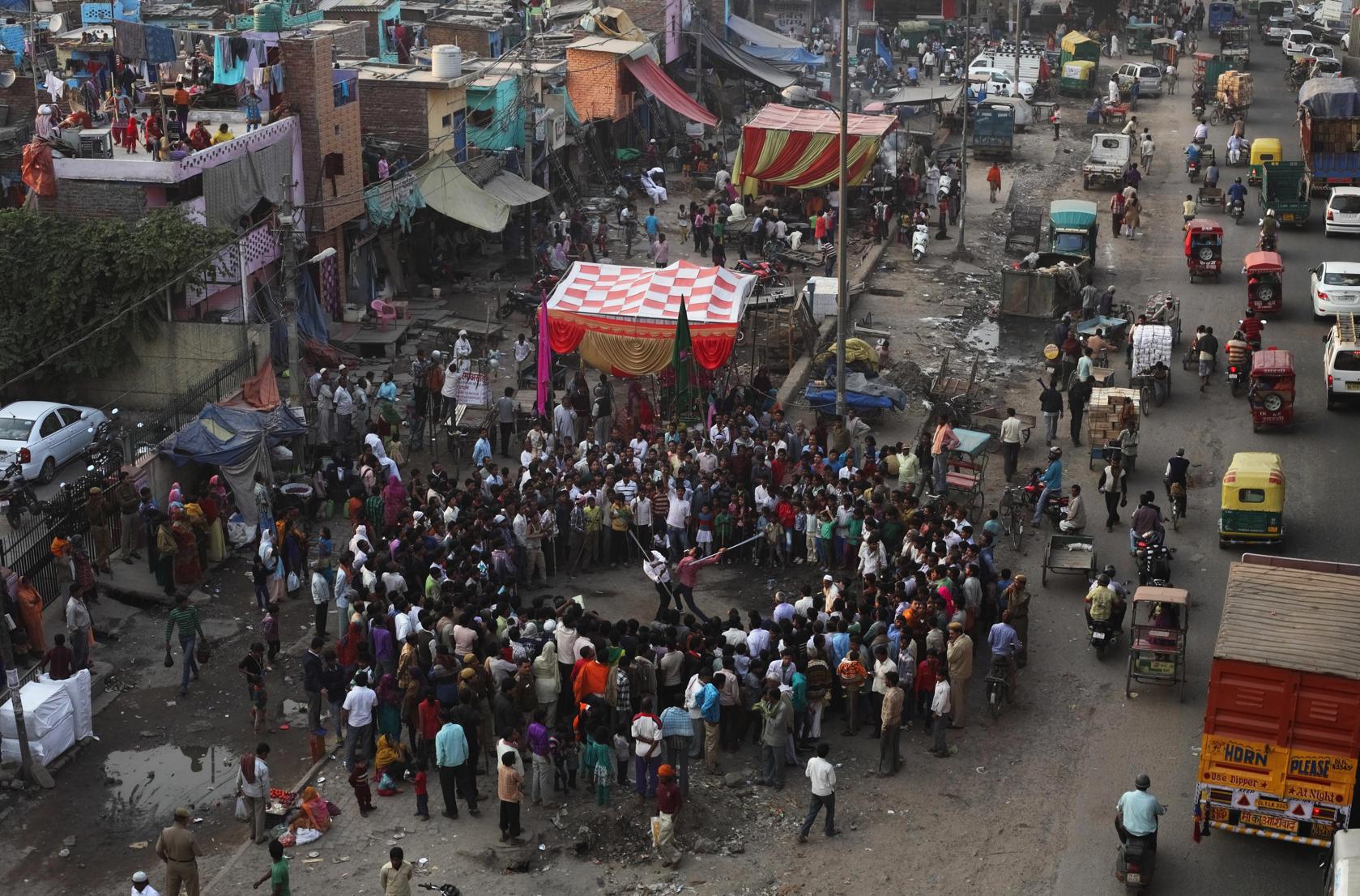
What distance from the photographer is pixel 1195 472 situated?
26.3 meters

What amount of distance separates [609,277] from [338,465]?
619 cm

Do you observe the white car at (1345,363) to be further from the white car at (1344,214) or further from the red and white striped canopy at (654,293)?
the white car at (1344,214)

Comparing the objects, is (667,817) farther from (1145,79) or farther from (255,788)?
(1145,79)

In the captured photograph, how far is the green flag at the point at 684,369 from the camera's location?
26500 millimetres

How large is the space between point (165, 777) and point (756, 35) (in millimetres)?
46444

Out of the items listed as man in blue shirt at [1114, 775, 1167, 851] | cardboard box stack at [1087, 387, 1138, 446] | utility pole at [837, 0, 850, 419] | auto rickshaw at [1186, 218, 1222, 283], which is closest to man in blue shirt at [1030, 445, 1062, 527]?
cardboard box stack at [1087, 387, 1138, 446]

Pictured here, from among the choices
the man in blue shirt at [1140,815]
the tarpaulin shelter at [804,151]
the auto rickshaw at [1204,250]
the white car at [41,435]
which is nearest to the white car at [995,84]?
the tarpaulin shelter at [804,151]

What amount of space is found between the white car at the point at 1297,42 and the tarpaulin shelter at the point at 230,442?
53.9 m

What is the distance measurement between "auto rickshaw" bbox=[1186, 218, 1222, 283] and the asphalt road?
Answer: 34 cm

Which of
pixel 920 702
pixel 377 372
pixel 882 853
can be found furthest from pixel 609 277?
pixel 882 853

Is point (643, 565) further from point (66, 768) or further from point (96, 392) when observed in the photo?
point (96, 392)

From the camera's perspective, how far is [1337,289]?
32750 mm

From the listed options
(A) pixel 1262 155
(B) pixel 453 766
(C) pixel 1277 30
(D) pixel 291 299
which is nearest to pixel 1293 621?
(B) pixel 453 766

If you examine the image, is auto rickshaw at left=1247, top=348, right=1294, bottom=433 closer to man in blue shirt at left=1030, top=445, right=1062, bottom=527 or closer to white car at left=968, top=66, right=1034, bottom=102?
man in blue shirt at left=1030, top=445, right=1062, bottom=527
